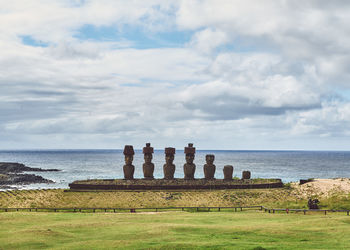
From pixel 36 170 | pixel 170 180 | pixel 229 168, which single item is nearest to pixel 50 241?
pixel 170 180

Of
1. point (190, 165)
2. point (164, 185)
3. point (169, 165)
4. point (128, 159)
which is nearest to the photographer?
point (164, 185)

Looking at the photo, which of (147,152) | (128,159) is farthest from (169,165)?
(128,159)

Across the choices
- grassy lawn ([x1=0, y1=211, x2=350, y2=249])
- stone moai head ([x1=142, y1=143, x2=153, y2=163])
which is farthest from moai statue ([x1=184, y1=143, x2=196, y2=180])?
grassy lawn ([x1=0, y1=211, x2=350, y2=249])

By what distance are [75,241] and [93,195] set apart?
21.9 metres

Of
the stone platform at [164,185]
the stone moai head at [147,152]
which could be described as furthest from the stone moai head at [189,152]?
the stone moai head at [147,152]

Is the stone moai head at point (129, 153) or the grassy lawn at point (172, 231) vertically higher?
the stone moai head at point (129, 153)

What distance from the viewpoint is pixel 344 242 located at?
24.1 m

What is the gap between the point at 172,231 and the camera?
27547 millimetres

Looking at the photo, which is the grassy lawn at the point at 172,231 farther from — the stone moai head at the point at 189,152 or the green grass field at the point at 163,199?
the stone moai head at the point at 189,152

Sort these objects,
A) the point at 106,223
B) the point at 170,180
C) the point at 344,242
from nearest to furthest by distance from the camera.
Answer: the point at 344,242
the point at 106,223
the point at 170,180

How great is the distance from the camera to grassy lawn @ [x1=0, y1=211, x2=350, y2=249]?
2383 cm

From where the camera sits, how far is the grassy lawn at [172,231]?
938 inches

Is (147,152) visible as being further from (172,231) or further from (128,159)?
(172,231)

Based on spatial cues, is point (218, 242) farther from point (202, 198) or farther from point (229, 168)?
point (229, 168)
